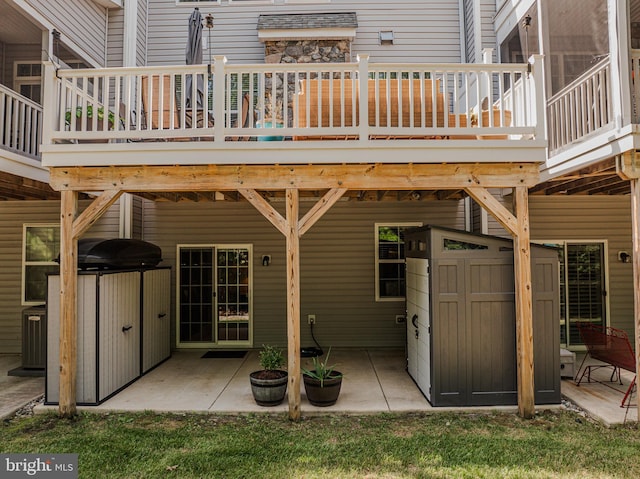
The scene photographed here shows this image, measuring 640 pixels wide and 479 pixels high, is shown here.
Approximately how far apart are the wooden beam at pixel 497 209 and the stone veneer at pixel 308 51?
432 cm

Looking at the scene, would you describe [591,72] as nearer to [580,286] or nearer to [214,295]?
[580,286]

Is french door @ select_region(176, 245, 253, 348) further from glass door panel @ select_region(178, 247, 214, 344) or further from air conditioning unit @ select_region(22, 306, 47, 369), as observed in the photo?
air conditioning unit @ select_region(22, 306, 47, 369)

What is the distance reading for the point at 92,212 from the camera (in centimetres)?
484

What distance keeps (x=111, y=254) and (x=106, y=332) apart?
1.04 meters

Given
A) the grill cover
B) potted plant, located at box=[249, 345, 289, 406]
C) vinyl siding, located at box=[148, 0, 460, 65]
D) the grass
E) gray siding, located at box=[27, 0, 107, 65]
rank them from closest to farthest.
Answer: the grass → potted plant, located at box=[249, 345, 289, 406] → the grill cover → gray siding, located at box=[27, 0, 107, 65] → vinyl siding, located at box=[148, 0, 460, 65]

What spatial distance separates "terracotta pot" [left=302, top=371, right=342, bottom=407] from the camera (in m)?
4.88

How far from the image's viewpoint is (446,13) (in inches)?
318

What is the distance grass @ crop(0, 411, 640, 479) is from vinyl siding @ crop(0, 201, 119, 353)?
3.87 meters

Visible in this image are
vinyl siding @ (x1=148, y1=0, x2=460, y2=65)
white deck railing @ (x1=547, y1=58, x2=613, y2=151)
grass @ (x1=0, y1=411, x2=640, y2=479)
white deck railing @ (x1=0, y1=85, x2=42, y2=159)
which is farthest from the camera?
vinyl siding @ (x1=148, y1=0, x2=460, y2=65)

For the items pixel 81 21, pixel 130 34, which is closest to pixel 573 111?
pixel 130 34

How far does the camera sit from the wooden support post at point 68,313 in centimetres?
473

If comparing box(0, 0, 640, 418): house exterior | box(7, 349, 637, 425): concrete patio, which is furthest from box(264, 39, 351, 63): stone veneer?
box(7, 349, 637, 425): concrete patio

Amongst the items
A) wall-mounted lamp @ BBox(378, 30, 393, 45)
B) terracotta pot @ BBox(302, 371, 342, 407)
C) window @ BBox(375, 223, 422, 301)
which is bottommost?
terracotta pot @ BBox(302, 371, 342, 407)

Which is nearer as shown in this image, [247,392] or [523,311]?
[523,311]
